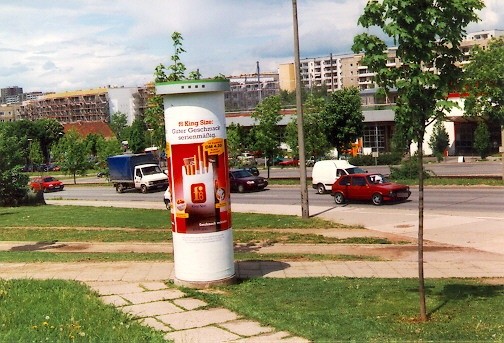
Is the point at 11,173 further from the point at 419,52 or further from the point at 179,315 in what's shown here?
the point at 419,52

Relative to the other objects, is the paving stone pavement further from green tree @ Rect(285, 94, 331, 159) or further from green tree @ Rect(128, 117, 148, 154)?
green tree @ Rect(128, 117, 148, 154)

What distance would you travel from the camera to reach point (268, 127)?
46406mm

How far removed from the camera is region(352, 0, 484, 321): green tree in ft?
28.3

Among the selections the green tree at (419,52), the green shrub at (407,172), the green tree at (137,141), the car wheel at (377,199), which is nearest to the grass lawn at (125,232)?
the car wheel at (377,199)

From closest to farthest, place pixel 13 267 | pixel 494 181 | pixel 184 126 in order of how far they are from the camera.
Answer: pixel 184 126 → pixel 13 267 → pixel 494 181

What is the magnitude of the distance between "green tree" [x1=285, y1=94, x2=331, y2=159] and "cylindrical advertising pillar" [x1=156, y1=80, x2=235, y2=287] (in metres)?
35.8

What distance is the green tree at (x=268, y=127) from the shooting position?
152 ft

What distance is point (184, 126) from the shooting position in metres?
11.5

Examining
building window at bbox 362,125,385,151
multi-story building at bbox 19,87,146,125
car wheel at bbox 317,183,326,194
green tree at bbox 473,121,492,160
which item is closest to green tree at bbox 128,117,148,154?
building window at bbox 362,125,385,151

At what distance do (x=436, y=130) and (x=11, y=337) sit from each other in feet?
204

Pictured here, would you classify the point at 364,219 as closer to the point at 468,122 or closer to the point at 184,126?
the point at 184,126

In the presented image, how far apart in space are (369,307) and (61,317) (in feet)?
14.7

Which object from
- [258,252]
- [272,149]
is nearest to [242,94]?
[272,149]

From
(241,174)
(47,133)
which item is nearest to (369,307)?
(241,174)
